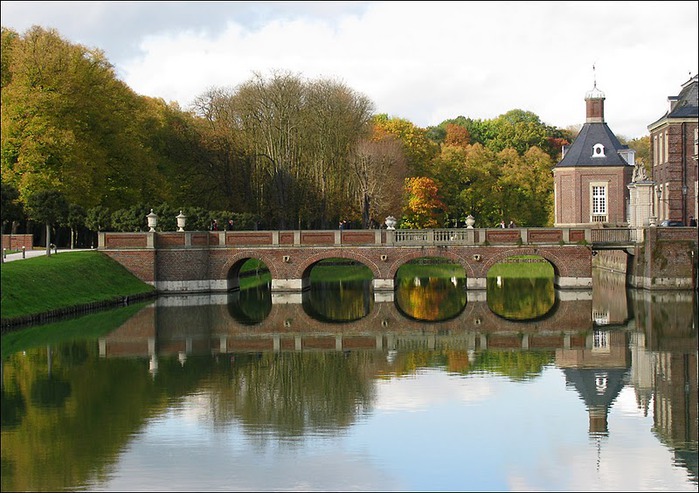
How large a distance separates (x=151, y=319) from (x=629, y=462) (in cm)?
2372

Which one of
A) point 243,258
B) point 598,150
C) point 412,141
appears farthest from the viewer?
point 412,141

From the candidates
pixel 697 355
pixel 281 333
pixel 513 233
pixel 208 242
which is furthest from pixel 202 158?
pixel 697 355

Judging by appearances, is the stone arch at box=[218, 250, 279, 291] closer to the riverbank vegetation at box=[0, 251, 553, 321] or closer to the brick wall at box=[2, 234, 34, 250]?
the riverbank vegetation at box=[0, 251, 553, 321]

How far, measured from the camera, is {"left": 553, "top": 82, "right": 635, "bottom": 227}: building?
6259 cm

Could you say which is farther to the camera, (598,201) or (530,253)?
(598,201)

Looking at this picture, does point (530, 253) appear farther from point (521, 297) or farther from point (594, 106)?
point (594, 106)

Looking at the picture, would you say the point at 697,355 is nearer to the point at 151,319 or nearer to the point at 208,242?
the point at 151,319

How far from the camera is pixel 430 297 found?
4638 centimetres

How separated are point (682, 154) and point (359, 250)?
62.3ft

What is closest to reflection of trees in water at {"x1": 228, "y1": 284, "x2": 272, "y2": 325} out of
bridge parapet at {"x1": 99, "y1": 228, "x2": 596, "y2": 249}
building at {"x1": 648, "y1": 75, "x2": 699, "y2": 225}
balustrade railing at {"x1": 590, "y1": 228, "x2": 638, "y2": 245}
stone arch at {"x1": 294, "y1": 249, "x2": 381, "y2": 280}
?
stone arch at {"x1": 294, "y1": 249, "x2": 381, "y2": 280}

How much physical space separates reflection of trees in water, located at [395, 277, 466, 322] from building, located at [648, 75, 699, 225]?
40.7 feet

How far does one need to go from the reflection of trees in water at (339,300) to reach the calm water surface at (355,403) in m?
1.50

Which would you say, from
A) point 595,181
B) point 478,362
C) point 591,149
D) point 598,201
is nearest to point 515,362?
point 478,362

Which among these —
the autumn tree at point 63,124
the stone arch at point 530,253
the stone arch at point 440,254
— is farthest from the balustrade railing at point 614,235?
the autumn tree at point 63,124
